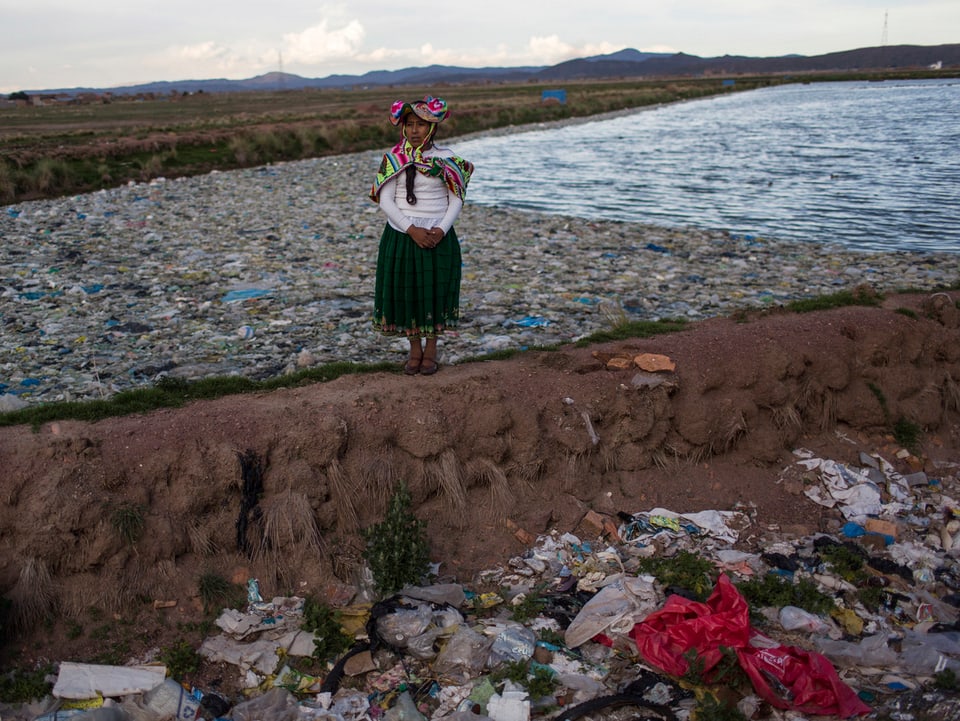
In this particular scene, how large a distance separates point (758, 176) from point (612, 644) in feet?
50.3

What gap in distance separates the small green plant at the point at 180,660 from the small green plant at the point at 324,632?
519 millimetres

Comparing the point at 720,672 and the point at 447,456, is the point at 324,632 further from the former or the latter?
the point at 720,672

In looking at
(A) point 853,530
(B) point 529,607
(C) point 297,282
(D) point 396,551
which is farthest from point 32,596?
(C) point 297,282

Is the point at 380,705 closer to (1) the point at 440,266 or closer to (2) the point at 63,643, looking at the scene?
(2) the point at 63,643

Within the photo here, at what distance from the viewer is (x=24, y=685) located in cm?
340

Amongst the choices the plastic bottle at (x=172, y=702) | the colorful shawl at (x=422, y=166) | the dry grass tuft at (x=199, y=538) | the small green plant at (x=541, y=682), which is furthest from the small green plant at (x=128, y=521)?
the colorful shawl at (x=422, y=166)

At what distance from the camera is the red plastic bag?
10.6 feet

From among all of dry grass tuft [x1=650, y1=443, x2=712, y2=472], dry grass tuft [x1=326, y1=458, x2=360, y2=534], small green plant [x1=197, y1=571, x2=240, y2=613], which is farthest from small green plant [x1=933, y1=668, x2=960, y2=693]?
small green plant [x1=197, y1=571, x2=240, y2=613]

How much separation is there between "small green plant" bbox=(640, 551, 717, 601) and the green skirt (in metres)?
1.97

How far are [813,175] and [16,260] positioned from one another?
1531cm

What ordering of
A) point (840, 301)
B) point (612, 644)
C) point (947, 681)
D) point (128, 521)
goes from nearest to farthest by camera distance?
1. point (947, 681)
2. point (612, 644)
3. point (128, 521)
4. point (840, 301)

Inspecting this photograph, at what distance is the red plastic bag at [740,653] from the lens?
3244 millimetres

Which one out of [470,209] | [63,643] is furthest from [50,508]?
[470,209]

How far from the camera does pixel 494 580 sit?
14.3 feet
